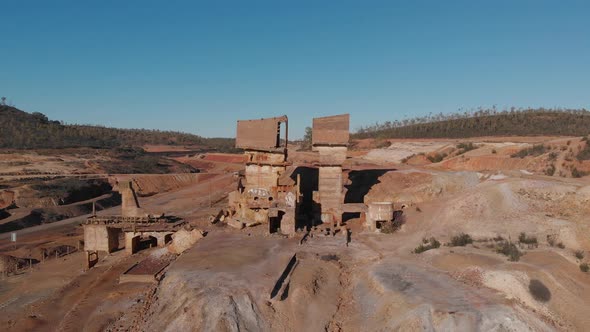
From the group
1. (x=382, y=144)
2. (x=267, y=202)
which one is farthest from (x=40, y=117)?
(x=267, y=202)

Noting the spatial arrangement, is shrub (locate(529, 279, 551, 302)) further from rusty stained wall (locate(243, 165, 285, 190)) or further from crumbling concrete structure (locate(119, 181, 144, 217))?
crumbling concrete structure (locate(119, 181, 144, 217))

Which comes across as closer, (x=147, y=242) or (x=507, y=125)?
(x=147, y=242)

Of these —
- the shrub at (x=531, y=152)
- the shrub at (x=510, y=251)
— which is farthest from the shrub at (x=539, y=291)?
the shrub at (x=531, y=152)

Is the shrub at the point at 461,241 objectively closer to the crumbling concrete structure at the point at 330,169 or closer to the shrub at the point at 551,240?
the shrub at the point at 551,240

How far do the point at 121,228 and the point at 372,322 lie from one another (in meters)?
19.7

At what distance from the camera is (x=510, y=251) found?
2016cm

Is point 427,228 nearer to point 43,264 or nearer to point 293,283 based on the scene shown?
point 293,283

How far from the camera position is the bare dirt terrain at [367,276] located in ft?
52.7

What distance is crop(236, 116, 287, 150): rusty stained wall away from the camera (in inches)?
1256

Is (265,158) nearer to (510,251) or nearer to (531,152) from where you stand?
(510,251)

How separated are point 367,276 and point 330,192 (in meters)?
11.5

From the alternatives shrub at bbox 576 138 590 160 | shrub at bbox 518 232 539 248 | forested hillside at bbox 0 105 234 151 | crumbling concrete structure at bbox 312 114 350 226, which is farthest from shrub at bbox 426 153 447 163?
forested hillside at bbox 0 105 234 151

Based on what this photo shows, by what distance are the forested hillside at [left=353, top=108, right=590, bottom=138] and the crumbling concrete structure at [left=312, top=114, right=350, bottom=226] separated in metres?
46.4

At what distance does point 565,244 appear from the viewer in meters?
21.3
